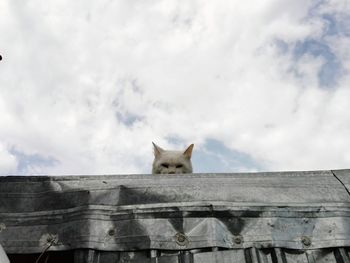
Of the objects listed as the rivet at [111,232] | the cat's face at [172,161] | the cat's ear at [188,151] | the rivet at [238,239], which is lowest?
the rivet at [238,239]

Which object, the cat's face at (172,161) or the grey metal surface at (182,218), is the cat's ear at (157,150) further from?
the grey metal surface at (182,218)

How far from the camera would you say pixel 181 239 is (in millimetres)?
2270

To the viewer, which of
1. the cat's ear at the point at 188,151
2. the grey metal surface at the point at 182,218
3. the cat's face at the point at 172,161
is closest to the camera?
the grey metal surface at the point at 182,218

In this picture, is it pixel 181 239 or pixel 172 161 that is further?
pixel 172 161

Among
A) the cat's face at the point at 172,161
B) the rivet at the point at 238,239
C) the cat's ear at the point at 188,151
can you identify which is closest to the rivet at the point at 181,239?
the rivet at the point at 238,239

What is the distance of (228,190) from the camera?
267 cm

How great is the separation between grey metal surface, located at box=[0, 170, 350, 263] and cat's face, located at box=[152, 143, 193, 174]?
333cm

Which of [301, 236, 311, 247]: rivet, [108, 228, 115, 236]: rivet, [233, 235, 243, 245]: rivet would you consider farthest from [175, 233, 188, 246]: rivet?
[301, 236, 311, 247]: rivet

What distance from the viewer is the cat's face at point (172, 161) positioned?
6224 mm

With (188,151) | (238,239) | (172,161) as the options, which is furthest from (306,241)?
(188,151)

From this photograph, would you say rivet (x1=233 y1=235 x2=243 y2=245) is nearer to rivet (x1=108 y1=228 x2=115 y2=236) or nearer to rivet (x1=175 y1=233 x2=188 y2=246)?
rivet (x1=175 y1=233 x2=188 y2=246)

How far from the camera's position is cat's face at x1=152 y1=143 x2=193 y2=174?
20.4 feet

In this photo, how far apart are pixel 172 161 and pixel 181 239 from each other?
4060 mm

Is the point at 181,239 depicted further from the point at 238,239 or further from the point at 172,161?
the point at 172,161
